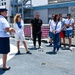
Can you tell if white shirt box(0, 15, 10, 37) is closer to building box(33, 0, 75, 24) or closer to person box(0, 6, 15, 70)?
person box(0, 6, 15, 70)

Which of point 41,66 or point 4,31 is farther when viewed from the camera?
point 41,66

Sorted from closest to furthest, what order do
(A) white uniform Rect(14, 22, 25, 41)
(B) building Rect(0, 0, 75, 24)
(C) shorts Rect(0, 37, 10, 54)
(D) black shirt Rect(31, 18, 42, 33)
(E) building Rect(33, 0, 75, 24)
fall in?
1. (C) shorts Rect(0, 37, 10, 54)
2. (A) white uniform Rect(14, 22, 25, 41)
3. (D) black shirt Rect(31, 18, 42, 33)
4. (E) building Rect(33, 0, 75, 24)
5. (B) building Rect(0, 0, 75, 24)

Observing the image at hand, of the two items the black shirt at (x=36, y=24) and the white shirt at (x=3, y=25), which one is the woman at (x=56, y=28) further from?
the white shirt at (x=3, y=25)

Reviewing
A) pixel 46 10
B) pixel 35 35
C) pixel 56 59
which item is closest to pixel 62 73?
pixel 56 59

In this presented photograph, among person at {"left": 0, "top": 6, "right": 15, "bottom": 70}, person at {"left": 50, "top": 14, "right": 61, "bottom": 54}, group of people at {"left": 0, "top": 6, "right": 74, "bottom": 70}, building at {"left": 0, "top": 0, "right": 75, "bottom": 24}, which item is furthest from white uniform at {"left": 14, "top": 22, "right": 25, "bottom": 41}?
building at {"left": 0, "top": 0, "right": 75, "bottom": 24}

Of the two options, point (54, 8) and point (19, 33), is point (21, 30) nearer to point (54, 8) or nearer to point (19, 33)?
point (19, 33)

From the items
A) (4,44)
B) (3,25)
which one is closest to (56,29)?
(4,44)

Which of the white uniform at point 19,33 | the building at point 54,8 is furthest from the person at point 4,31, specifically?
the building at point 54,8

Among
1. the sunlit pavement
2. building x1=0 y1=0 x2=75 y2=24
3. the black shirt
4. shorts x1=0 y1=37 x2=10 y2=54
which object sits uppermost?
building x1=0 y1=0 x2=75 y2=24

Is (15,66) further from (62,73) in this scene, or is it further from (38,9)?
(38,9)

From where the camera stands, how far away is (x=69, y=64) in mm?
9023

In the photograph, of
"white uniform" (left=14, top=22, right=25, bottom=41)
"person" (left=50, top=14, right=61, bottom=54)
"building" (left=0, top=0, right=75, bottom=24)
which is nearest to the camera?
"white uniform" (left=14, top=22, right=25, bottom=41)

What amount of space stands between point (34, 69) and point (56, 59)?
2.15m

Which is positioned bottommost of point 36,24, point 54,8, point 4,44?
point 4,44
